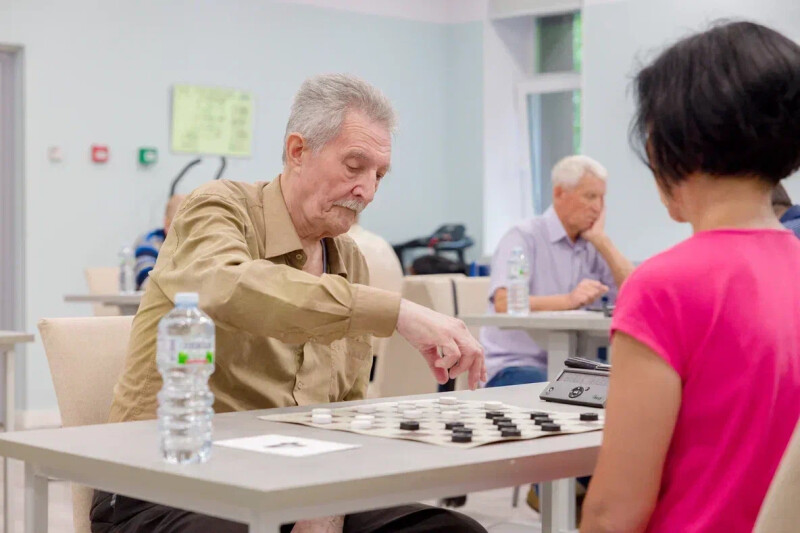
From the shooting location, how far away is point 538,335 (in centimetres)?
418

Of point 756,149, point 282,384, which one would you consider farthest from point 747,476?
point 282,384

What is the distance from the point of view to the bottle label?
1.32m

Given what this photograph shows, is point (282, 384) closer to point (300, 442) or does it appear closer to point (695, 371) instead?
point (300, 442)

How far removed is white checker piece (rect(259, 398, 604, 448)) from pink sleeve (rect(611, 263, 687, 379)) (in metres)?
0.31

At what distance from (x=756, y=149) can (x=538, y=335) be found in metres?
2.98

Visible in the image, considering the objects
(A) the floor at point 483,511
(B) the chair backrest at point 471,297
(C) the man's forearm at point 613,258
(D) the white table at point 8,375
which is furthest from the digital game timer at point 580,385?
(B) the chair backrest at point 471,297

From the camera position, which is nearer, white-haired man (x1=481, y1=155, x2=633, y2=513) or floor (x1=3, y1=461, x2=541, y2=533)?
floor (x1=3, y1=461, x2=541, y2=533)

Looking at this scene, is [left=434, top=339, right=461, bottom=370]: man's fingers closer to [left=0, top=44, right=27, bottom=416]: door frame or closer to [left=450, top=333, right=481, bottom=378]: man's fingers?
[left=450, top=333, right=481, bottom=378]: man's fingers

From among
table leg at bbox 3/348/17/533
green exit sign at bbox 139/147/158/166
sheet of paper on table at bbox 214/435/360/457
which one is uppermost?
green exit sign at bbox 139/147/158/166

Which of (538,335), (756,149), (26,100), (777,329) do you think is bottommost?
(538,335)

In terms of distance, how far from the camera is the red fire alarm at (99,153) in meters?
7.04

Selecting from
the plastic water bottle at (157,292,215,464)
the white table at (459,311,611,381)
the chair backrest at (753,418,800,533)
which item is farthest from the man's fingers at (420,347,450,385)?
the white table at (459,311,611,381)

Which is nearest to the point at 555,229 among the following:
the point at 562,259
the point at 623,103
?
the point at 562,259

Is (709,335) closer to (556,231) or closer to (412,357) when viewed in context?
(556,231)
